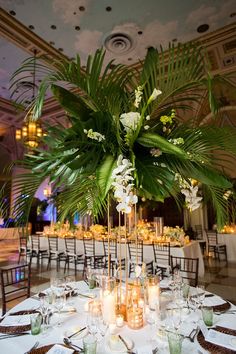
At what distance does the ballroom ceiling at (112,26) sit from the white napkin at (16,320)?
560 cm

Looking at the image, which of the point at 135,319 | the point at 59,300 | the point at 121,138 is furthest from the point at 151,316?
the point at 121,138

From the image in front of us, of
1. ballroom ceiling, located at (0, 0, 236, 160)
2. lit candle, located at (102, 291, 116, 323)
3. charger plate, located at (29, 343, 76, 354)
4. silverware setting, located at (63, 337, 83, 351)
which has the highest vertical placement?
ballroom ceiling, located at (0, 0, 236, 160)

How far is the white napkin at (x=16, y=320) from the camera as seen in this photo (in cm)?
183

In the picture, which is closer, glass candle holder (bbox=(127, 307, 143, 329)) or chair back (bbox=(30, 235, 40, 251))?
glass candle holder (bbox=(127, 307, 143, 329))

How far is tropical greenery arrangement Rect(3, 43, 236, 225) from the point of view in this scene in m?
1.26

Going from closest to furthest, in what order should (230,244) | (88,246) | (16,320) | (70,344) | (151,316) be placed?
(70,344), (151,316), (16,320), (88,246), (230,244)

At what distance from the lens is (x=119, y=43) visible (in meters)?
6.43

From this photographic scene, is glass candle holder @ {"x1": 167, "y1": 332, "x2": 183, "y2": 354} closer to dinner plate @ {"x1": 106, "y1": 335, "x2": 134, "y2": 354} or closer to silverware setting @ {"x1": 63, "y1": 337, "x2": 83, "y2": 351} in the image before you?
dinner plate @ {"x1": 106, "y1": 335, "x2": 134, "y2": 354}

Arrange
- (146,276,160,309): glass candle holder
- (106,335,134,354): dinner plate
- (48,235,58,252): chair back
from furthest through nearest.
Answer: (48,235,58,252): chair back < (146,276,160,309): glass candle holder < (106,335,134,354): dinner plate

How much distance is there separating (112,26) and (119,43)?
2.02ft

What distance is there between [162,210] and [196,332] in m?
11.6

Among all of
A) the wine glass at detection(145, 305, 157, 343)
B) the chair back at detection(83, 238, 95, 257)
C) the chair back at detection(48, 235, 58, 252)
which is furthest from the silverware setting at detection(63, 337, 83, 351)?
the chair back at detection(48, 235, 58, 252)

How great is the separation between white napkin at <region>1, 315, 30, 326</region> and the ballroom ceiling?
5602 mm

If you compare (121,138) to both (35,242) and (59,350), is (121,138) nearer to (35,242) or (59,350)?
(59,350)
